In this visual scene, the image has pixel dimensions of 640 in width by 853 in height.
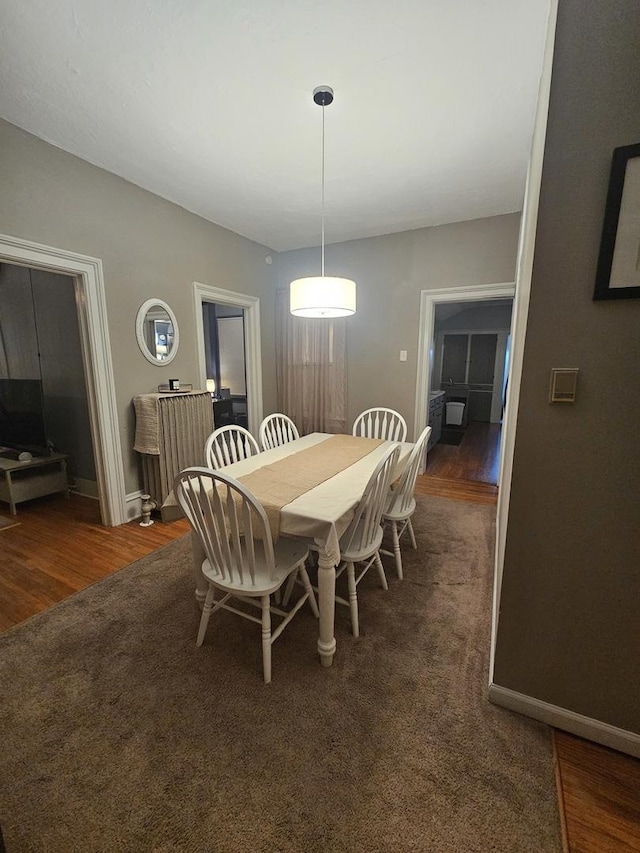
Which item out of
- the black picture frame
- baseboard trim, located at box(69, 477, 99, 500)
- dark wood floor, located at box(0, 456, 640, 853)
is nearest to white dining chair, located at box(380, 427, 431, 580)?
dark wood floor, located at box(0, 456, 640, 853)

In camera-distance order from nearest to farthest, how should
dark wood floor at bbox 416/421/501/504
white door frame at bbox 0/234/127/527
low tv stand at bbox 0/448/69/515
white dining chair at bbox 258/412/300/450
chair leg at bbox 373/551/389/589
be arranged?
1. chair leg at bbox 373/551/389/589
2. white door frame at bbox 0/234/127/527
3. white dining chair at bbox 258/412/300/450
4. low tv stand at bbox 0/448/69/515
5. dark wood floor at bbox 416/421/501/504

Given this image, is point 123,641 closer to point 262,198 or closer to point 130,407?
point 130,407

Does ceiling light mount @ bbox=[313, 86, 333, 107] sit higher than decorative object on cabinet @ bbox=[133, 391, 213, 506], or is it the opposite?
ceiling light mount @ bbox=[313, 86, 333, 107]

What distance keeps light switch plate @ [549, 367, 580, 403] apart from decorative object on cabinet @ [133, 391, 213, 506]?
2.61m

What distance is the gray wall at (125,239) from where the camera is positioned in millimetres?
2164

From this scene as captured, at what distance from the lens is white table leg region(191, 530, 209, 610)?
1.70m

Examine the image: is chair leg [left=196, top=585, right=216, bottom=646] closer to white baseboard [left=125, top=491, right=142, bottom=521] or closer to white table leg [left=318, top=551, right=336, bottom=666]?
white table leg [left=318, top=551, right=336, bottom=666]

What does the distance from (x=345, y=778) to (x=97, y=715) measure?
0.96 meters

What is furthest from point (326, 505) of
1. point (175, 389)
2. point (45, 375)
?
point (45, 375)

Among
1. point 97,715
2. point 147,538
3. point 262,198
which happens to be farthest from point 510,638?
point 262,198

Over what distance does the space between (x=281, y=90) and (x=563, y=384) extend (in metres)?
2.02

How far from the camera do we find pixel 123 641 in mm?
1692

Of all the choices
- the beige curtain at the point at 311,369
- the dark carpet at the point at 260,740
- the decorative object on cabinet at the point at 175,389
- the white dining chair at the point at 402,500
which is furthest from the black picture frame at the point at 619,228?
the beige curtain at the point at 311,369

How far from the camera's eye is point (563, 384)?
1111 mm
